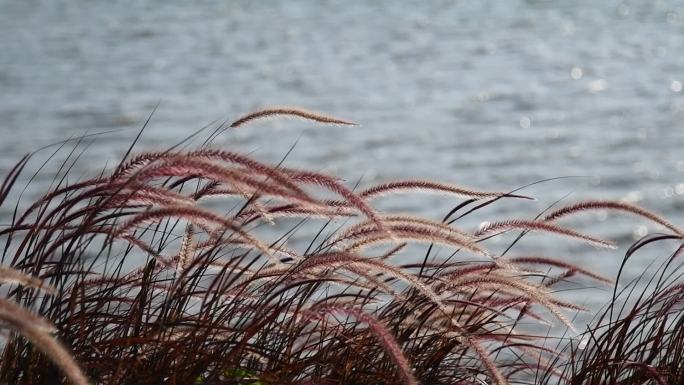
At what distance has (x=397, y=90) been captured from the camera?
14445mm

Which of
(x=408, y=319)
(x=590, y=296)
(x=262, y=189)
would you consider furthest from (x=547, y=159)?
(x=262, y=189)

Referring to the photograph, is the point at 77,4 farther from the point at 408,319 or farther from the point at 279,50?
the point at 408,319

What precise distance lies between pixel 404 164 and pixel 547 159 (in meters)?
1.37

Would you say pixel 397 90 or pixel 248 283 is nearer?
pixel 248 283

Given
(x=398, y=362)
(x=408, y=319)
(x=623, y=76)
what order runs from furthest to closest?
(x=623, y=76), (x=408, y=319), (x=398, y=362)

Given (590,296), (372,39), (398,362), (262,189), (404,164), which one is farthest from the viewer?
(372,39)

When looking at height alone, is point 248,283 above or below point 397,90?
above

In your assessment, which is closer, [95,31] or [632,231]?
[632,231]

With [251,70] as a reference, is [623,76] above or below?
below

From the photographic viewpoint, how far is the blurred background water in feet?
34.4

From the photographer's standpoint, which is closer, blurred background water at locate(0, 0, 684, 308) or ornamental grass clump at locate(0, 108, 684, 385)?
ornamental grass clump at locate(0, 108, 684, 385)

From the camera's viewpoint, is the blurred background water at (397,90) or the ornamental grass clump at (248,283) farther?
the blurred background water at (397,90)

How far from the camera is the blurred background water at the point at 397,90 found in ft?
34.4

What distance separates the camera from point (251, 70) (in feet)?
51.5
